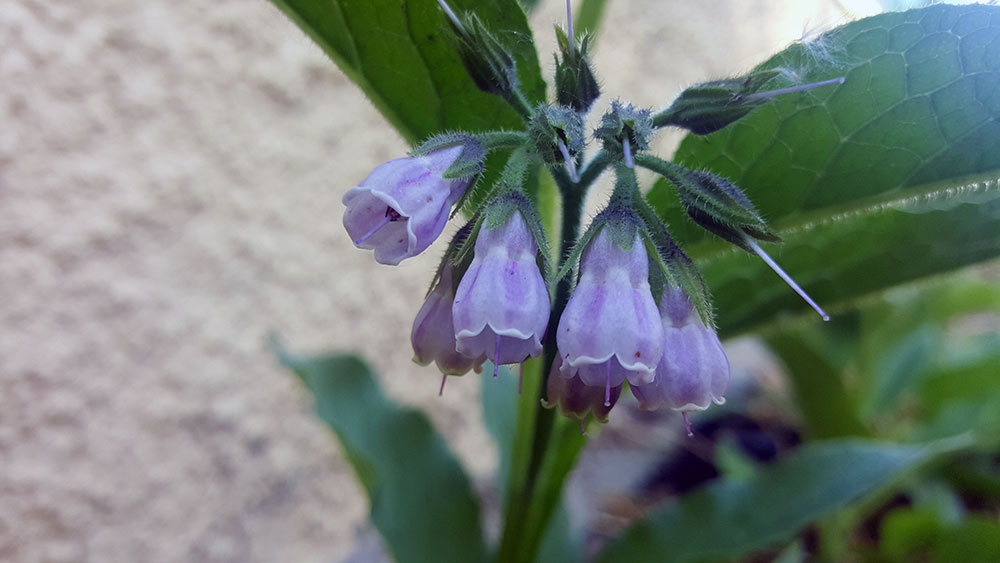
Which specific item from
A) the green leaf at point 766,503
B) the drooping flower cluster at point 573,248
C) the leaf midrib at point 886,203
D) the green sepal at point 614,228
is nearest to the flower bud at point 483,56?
the drooping flower cluster at point 573,248

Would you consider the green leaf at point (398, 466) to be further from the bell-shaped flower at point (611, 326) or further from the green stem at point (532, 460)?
the bell-shaped flower at point (611, 326)

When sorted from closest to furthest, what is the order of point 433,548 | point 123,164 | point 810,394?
point 433,548, point 123,164, point 810,394

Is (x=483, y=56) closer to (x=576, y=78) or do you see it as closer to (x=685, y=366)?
(x=576, y=78)

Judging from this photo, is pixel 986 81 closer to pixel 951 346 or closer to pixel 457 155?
pixel 457 155

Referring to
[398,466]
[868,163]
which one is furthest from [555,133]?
[398,466]

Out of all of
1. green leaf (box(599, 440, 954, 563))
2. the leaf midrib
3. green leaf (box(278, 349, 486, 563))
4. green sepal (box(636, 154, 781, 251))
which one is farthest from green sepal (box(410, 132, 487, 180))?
green leaf (box(599, 440, 954, 563))

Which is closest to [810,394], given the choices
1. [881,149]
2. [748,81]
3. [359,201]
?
[881,149]
